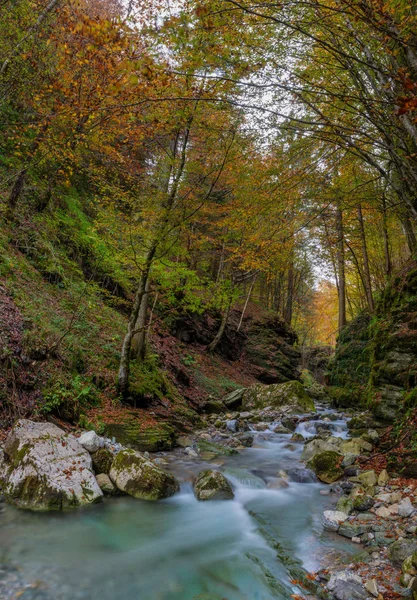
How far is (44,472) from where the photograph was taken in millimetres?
→ 4309

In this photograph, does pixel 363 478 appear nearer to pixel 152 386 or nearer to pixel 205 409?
pixel 152 386

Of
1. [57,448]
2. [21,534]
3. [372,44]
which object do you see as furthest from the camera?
[372,44]

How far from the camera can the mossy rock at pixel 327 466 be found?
238 inches

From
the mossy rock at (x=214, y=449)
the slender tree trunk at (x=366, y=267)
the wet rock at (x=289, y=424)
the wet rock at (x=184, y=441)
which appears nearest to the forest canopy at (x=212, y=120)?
the slender tree trunk at (x=366, y=267)

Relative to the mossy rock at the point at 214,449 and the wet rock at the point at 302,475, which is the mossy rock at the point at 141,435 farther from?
the wet rock at the point at 302,475

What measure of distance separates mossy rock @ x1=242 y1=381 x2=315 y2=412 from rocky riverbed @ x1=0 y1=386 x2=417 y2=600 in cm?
664

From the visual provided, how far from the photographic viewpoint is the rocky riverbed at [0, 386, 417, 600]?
3.18m

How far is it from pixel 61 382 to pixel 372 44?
24.8ft

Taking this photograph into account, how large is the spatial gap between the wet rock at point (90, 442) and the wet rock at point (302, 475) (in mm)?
3470

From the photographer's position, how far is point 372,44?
522 centimetres

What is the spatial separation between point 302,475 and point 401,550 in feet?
9.91

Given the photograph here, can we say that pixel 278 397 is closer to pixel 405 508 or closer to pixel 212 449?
pixel 212 449

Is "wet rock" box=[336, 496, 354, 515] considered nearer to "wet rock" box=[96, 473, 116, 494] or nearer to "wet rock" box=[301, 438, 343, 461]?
"wet rock" box=[301, 438, 343, 461]

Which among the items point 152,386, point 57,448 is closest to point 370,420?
point 152,386
